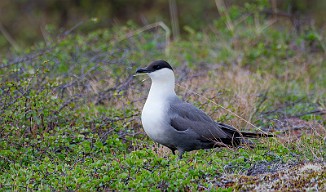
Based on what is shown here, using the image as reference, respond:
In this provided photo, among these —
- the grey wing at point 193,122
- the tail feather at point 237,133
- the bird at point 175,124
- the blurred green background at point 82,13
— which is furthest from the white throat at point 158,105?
the blurred green background at point 82,13

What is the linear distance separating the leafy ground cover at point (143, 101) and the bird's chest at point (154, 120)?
0.18 m

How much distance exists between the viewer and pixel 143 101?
27.1 feet

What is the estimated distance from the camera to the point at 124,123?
754 centimetres

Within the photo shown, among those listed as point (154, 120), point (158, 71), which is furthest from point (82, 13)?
point (154, 120)

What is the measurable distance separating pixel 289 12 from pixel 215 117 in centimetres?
532

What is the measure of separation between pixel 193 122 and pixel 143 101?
1.73 metres

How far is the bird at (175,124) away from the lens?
20.9ft

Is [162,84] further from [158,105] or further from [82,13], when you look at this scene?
Answer: [82,13]

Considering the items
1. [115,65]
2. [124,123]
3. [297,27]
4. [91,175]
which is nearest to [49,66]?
[115,65]

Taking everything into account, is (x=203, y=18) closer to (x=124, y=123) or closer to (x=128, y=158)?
(x=124, y=123)

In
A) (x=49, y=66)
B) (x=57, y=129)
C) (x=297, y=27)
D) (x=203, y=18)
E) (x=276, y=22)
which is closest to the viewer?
(x=57, y=129)

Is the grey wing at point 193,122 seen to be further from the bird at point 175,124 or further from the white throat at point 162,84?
the white throat at point 162,84

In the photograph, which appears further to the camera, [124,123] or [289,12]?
[289,12]

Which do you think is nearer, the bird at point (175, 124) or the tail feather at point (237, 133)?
the bird at point (175, 124)
